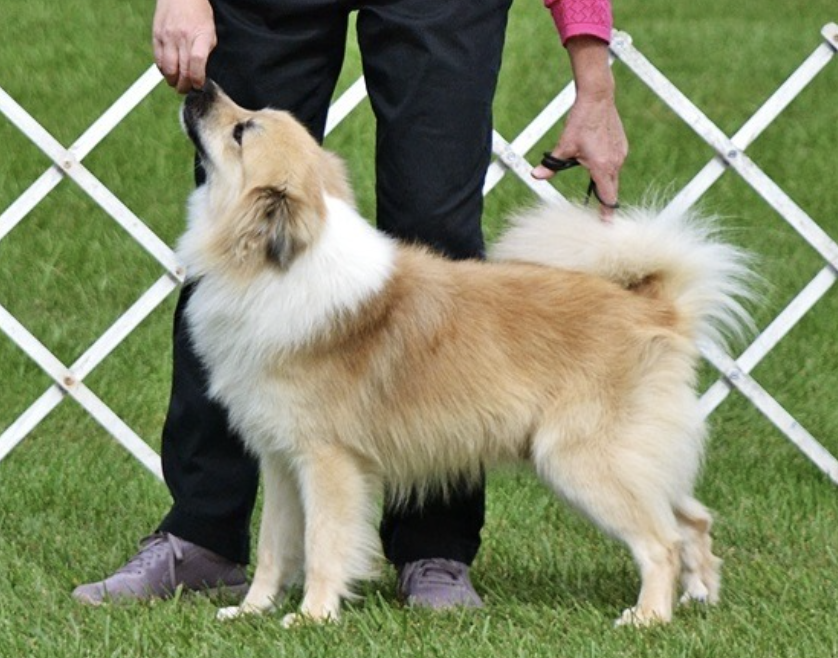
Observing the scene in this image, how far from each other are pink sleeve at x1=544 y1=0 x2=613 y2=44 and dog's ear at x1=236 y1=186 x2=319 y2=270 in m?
0.64

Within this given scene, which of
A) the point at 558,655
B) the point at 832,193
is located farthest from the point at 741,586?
the point at 832,193

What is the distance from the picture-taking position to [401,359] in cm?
321

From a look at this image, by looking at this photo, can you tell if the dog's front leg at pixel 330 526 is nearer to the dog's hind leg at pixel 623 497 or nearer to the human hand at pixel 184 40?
the dog's hind leg at pixel 623 497

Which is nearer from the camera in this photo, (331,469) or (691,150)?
(331,469)

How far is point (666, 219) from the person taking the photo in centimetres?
343

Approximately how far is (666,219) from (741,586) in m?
0.77

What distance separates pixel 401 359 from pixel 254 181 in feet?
1.43

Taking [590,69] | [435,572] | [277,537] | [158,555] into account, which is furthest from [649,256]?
[158,555]

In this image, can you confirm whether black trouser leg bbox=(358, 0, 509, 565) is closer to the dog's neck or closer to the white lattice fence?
the dog's neck

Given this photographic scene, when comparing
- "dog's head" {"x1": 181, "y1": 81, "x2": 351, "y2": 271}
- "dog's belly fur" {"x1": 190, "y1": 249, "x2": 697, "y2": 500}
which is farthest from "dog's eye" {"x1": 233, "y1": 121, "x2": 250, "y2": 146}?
Result: "dog's belly fur" {"x1": 190, "y1": 249, "x2": 697, "y2": 500}

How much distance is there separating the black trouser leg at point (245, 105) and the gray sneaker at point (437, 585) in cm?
37

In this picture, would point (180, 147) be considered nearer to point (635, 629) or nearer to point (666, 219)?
point (666, 219)

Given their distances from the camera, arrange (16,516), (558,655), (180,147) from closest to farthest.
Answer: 1. (558,655)
2. (16,516)
3. (180,147)

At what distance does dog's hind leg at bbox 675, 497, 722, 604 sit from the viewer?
3434 millimetres
